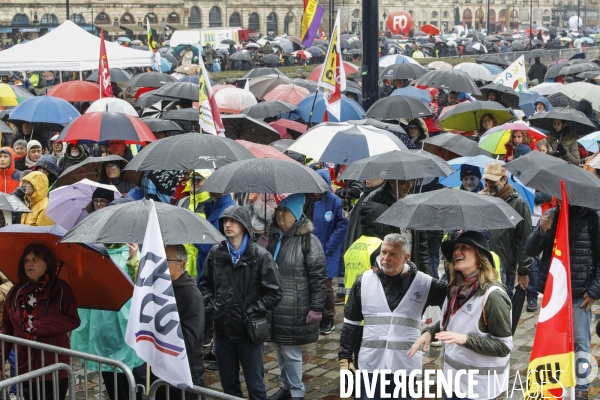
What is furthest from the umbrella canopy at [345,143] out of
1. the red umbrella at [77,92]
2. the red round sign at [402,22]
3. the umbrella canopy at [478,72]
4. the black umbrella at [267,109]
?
the red round sign at [402,22]

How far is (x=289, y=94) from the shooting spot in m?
13.8

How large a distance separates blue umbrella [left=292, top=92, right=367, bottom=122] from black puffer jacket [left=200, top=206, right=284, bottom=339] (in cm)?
591

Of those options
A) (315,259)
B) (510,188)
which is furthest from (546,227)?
(315,259)

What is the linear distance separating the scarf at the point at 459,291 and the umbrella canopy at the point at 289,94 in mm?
8704

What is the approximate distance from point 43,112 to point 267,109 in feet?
8.70

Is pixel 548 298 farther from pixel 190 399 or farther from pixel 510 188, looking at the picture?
pixel 510 188

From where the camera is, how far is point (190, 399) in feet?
17.0

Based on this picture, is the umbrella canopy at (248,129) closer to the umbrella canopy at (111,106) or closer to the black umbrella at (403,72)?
the umbrella canopy at (111,106)

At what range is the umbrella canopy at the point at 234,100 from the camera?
1304 cm

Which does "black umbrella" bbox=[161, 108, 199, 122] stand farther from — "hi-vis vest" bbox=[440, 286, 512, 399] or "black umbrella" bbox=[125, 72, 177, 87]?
"hi-vis vest" bbox=[440, 286, 512, 399]

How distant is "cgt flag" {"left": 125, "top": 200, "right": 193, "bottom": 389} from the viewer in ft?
15.2

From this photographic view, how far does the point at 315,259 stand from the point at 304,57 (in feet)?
97.0

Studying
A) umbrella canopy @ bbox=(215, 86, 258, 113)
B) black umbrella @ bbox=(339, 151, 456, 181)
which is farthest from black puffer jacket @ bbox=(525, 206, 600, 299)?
umbrella canopy @ bbox=(215, 86, 258, 113)

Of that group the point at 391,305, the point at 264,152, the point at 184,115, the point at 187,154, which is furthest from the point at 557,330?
the point at 184,115
